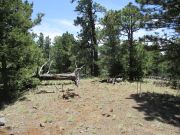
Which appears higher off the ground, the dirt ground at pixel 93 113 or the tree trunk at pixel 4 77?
the tree trunk at pixel 4 77

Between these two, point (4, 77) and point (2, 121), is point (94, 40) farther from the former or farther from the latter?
point (2, 121)

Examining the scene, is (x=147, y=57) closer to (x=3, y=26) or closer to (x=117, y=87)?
(x=117, y=87)

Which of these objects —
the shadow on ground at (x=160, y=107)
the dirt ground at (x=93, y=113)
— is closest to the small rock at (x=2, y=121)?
the dirt ground at (x=93, y=113)

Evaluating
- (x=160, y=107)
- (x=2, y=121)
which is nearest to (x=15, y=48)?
(x=2, y=121)

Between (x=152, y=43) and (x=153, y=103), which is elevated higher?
(x=152, y=43)

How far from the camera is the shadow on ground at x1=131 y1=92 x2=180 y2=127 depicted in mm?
20406

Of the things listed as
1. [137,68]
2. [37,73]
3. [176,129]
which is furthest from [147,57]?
[176,129]

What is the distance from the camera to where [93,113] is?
2041 centimetres

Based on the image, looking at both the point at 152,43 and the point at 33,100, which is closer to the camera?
the point at 33,100

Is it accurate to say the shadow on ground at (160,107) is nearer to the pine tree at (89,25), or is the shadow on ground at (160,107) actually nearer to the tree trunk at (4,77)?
the tree trunk at (4,77)

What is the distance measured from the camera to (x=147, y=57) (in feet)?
140

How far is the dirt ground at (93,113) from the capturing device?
18281 millimetres

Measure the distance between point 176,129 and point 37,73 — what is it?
43.6ft

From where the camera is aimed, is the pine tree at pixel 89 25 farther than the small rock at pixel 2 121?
Yes
